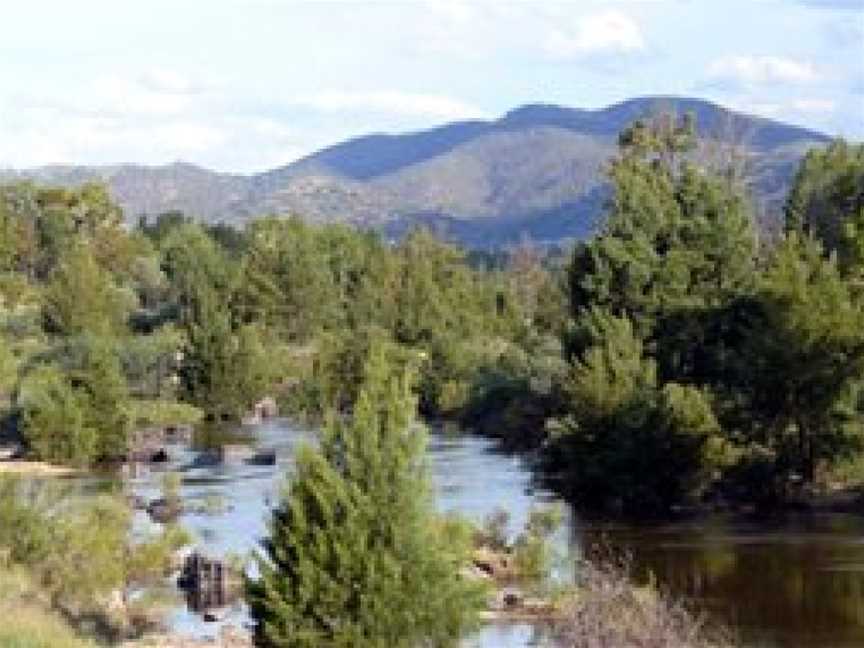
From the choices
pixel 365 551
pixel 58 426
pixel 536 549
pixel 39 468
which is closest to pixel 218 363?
pixel 58 426

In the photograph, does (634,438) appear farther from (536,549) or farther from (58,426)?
(58,426)

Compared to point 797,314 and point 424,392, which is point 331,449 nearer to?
point 797,314

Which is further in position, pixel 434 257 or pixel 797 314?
pixel 434 257

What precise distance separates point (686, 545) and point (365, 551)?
93.0 ft

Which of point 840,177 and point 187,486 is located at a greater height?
point 840,177

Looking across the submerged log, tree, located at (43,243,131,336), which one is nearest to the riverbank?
the submerged log

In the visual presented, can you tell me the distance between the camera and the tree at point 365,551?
3052 cm

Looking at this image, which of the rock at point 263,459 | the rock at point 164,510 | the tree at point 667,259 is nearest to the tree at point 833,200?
the tree at point 667,259

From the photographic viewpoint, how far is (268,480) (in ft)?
241

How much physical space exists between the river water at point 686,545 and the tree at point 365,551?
3027 mm

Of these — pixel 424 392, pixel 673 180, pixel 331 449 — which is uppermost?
pixel 673 180

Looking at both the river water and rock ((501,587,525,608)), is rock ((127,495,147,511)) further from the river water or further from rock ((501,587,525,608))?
rock ((501,587,525,608))

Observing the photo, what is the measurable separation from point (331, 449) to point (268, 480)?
138ft

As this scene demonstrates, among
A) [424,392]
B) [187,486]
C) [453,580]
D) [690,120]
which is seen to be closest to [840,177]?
[690,120]
